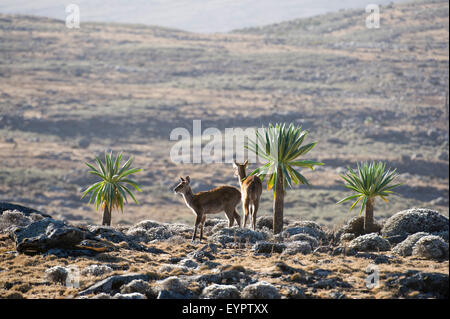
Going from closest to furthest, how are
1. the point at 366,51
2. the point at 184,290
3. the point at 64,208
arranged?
the point at 184,290 → the point at 64,208 → the point at 366,51

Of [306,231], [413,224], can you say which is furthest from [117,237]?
[413,224]

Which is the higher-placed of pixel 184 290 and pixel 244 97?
pixel 244 97

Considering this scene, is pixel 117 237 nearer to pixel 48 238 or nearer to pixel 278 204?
pixel 48 238

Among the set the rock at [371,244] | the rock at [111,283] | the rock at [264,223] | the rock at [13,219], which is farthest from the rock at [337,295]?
the rock at [13,219]

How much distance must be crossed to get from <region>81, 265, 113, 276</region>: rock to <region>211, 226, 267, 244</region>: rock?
4.38 meters

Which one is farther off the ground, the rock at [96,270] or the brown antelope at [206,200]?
the brown antelope at [206,200]

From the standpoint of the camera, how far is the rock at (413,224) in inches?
693

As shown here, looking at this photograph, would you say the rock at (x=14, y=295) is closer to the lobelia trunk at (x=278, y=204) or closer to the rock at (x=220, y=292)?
the rock at (x=220, y=292)

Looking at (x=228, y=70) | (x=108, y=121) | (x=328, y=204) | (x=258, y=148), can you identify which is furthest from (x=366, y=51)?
(x=258, y=148)

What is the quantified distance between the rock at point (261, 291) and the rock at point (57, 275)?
4232 mm
